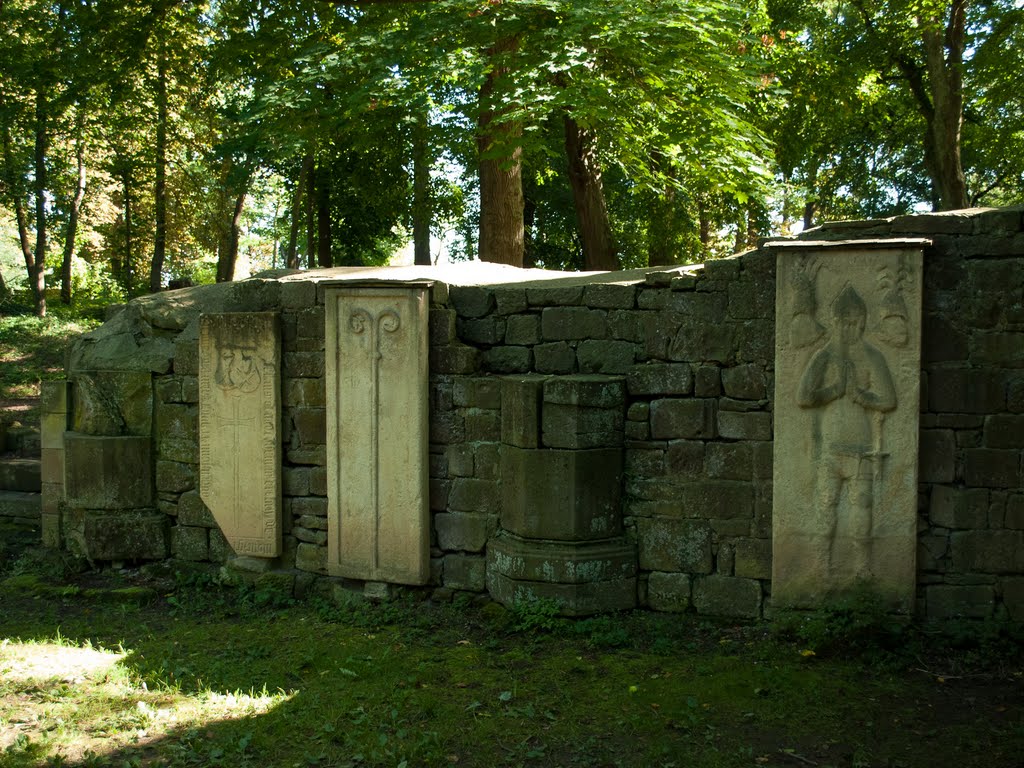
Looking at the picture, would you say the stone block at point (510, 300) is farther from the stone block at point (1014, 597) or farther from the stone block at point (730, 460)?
the stone block at point (1014, 597)

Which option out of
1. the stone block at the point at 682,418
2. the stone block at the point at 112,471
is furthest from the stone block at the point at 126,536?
the stone block at the point at 682,418

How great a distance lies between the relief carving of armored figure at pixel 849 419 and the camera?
16.9ft

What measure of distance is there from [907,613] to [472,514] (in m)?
2.73

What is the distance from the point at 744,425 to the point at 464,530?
1976mm

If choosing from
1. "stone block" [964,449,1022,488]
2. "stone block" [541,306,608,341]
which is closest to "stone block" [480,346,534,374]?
"stone block" [541,306,608,341]

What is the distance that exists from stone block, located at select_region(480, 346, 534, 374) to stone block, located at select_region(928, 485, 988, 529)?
8.58 feet

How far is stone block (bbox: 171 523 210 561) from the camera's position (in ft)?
22.3

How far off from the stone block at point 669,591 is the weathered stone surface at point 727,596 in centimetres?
6

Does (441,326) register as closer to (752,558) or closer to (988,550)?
(752,558)

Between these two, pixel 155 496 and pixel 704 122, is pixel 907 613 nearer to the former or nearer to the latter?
pixel 155 496

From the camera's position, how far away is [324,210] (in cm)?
1706

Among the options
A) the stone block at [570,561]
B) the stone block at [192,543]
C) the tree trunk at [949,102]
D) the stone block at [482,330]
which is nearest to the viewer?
the stone block at [570,561]

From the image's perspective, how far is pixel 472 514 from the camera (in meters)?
6.05

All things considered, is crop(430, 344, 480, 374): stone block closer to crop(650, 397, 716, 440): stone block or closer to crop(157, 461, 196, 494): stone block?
crop(650, 397, 716, 440): stone block
